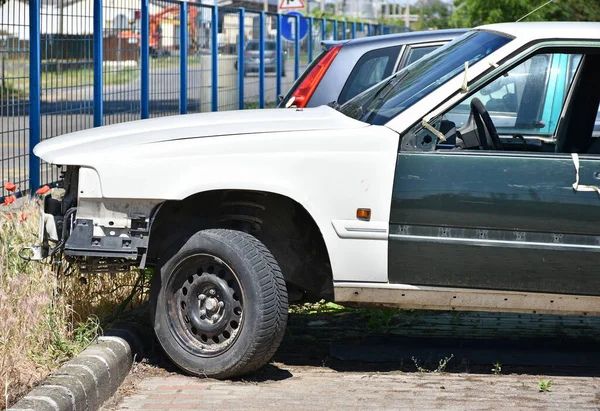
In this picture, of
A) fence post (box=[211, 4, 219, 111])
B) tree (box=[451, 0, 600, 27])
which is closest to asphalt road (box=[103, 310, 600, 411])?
fence post (box=[211, 4, 219, 111])

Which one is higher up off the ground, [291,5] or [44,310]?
[291,5]

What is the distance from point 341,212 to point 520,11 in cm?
2007

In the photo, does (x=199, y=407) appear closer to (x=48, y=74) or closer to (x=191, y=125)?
(x=191, y=125)

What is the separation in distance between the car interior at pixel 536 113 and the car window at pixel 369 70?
1557 mm

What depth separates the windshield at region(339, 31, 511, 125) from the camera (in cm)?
572

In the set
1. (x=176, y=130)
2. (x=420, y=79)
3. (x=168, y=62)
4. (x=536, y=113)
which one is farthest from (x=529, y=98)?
(x=168, y=62)

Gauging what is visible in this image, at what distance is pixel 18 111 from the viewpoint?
925 cm

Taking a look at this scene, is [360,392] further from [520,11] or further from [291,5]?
[520,11]

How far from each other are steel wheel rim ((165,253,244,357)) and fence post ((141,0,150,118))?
6906mm

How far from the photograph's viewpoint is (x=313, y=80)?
31.7 feet

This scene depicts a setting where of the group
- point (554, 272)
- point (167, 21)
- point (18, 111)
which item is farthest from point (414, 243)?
point (167, 21)

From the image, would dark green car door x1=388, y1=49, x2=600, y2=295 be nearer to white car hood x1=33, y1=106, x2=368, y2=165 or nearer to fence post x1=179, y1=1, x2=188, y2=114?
white car hood x1=33, y1=106, x2=368, y2=165

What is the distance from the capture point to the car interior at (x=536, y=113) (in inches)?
243

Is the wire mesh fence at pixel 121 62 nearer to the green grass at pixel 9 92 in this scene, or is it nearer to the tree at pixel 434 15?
the green grass at pixel 9 92
